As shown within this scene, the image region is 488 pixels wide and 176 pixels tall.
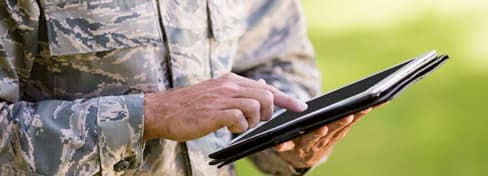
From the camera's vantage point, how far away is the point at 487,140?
11.0ft

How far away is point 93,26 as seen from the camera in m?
1.63

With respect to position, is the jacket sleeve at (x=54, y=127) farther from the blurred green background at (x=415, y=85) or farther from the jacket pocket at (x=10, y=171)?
the blurred green background at (x=415, y=85)

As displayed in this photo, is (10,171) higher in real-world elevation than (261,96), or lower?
lower

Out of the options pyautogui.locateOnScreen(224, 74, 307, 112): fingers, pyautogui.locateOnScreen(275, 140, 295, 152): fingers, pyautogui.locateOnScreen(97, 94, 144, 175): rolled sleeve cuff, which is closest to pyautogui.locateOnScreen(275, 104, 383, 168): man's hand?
pyautogui.locateOnScreen(275, 140, 295, 152): fingers

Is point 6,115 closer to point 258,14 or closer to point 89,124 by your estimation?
point 89,124

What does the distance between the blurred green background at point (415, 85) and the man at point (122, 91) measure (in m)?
1.53

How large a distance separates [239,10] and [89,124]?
434 mm

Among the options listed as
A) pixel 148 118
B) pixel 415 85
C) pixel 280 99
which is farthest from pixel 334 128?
pixel 415 85

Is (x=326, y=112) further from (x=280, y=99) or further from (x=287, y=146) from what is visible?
(x=287, y=146)

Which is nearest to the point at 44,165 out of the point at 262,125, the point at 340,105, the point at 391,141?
the point at 262,125

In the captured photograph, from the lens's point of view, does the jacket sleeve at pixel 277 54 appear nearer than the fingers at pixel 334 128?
No

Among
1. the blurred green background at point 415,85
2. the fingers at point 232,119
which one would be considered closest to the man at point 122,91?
the fingers at point 232,119

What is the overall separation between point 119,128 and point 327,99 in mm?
306

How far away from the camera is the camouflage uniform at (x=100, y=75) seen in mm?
1568
